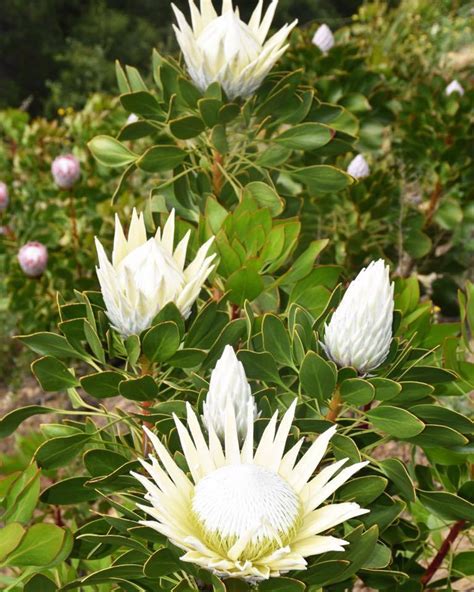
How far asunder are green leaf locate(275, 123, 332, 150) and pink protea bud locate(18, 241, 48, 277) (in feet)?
4.98

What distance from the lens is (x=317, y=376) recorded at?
83cm

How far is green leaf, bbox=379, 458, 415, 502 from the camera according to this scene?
870 millimetres

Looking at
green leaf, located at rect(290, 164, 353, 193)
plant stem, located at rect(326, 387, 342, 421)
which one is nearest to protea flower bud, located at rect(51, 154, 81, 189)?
green leaf, located at rect(290, 164, 353, 193)

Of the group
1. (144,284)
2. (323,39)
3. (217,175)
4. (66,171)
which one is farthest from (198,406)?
(323,39)

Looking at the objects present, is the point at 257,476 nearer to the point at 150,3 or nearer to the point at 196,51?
the point at 196,51

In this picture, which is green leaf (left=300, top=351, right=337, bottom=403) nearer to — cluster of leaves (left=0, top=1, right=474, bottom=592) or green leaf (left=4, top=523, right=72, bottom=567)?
cluster of leaves (left=0, top=1, right=474, bottom=592)

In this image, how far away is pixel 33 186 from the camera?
3.24 m

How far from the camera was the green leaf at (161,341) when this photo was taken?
0.85 m

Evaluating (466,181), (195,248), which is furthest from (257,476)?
(466,181)

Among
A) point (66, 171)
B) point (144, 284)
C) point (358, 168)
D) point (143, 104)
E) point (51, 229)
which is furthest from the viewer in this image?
point (51, 229)

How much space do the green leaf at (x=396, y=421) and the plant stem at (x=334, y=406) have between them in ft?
0.17

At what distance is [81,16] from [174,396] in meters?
11.2

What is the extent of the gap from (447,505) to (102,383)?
1.58 feet

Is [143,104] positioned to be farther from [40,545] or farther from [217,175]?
[40,545]
